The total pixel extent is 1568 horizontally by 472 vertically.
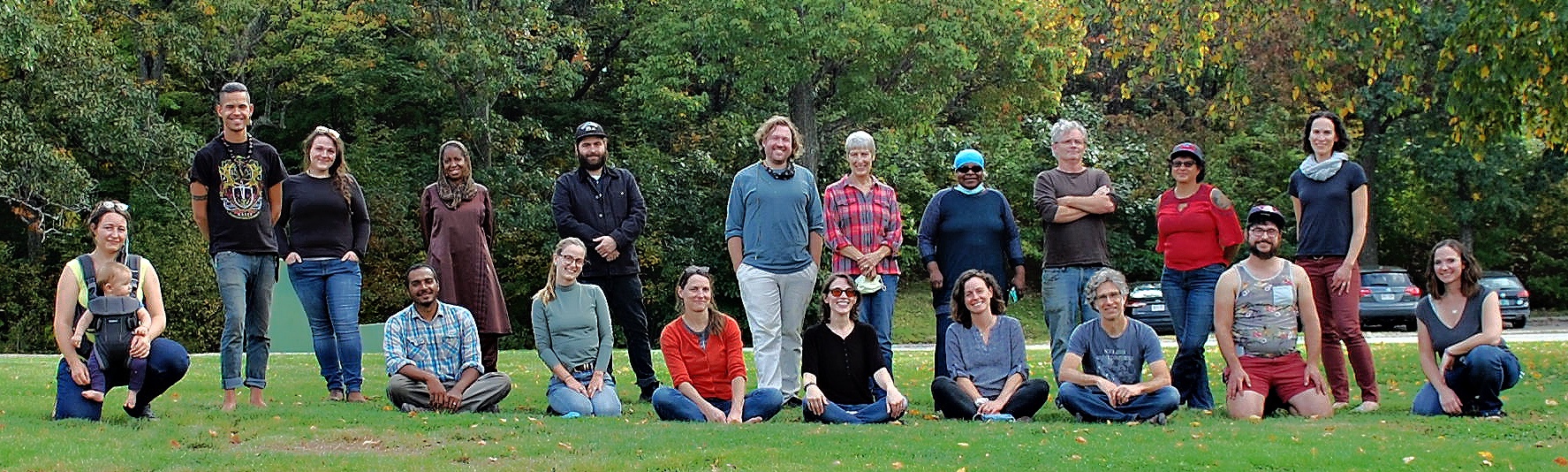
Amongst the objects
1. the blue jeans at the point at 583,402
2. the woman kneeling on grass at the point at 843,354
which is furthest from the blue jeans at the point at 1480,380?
the blue jeans at the point at 583,402

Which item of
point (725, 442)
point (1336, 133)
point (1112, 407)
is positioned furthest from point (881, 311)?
point (1336, 133)

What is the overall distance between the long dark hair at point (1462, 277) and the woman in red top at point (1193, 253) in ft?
3.82

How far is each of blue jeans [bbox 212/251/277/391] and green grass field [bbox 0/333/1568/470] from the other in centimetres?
25

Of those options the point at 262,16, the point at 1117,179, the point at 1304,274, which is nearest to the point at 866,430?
the point at 1304,274

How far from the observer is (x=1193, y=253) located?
9672 mm

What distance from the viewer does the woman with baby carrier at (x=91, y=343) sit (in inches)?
327

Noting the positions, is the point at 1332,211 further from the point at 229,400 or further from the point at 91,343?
the point at 91,343

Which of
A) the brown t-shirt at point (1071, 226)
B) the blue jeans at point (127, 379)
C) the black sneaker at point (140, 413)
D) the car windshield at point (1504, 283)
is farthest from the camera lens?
the car windshield at point (1504, 283)

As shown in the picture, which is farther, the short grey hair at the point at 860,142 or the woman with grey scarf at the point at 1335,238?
the short grey hair at the point at 860,142

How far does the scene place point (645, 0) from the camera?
30.2 meters

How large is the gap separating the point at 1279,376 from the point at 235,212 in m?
6.23

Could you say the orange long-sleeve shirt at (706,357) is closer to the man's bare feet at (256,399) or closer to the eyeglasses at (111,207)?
the man's bare feet at (256,399)

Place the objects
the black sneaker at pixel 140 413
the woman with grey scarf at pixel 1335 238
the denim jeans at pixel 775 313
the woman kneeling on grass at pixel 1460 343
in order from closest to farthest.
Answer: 1. the black sneaker at pixel 140 413
2. the woman kneeling on grass at pixel 1460 343
3. the woman with grey scarf at pixel 1335 238
4. the denim jeans at pixel 775 313

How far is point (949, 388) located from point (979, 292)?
2.04 ft
